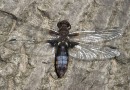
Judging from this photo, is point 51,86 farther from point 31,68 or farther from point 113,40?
point 113,40

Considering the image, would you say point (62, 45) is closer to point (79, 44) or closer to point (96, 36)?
point (79, 44)

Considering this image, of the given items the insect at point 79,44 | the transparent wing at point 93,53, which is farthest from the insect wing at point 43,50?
the transparent wing at point 93,53

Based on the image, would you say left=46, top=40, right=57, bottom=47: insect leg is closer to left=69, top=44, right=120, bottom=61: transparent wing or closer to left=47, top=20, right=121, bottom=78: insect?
left=47, top=20, right=121, bottom=78: insect

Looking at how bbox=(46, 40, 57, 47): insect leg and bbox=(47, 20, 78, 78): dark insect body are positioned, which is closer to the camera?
bbox=(47, 20, 78, 78): dark insect body

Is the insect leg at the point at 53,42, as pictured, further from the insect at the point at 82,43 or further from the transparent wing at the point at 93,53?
the transparent wing at the point at 93,53

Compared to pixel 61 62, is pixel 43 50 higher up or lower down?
higher up

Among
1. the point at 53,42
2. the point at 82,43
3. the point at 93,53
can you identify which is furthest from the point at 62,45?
the point at 93,53

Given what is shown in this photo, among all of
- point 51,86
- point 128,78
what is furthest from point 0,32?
point 128,78

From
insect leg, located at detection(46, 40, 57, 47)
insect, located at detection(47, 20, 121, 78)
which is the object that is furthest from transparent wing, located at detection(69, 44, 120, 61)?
insect leg, located at detection(46, 40, 57, 47)
